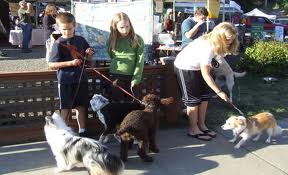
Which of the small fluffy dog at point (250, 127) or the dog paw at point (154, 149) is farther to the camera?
the small fluffy dog at point (250, 127)

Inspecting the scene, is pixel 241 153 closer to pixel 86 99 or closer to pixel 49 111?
pixel 86 99

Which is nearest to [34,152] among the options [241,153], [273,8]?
[241,153]

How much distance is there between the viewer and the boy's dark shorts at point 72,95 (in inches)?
210

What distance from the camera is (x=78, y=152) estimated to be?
4441mm

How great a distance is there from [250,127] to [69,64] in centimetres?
245

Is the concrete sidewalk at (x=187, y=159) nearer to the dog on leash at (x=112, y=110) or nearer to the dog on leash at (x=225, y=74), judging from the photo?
the dog on leash at (x=112, y=110)

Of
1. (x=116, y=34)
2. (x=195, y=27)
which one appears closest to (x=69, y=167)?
(x=116, y=34)

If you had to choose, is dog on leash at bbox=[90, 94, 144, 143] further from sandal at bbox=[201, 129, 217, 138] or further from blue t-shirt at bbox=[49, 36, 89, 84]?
sandal at bbox=[201, 129, 217, 138]

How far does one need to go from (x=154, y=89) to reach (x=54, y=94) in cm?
147

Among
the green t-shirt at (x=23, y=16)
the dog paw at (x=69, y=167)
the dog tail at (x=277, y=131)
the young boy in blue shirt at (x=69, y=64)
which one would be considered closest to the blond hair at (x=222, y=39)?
the dog tail at (x=277, y=131)

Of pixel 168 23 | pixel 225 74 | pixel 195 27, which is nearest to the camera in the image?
pixel 195 27

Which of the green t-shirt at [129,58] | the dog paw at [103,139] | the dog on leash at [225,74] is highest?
the green t-shirt at [129,58]

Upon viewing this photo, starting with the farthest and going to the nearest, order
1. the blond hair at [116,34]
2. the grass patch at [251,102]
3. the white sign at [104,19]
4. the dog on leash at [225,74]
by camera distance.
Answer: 1. the white sign at [104,19]
2. the dog on leash at [225,74]
3. the grass patch at [251,102]
4. the blond hair at [116,34]

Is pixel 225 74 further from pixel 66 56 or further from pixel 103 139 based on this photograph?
pixel 66 56
